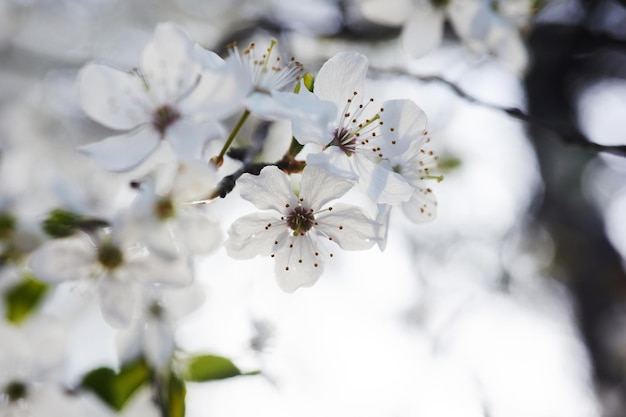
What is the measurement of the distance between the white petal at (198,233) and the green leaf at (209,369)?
0.24m

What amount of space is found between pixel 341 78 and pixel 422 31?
72 cm

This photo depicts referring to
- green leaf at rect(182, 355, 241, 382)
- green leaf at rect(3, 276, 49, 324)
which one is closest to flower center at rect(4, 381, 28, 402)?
green leaf at rect(3, 276, 49, 324)

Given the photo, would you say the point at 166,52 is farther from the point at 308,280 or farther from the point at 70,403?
the point at 70,403

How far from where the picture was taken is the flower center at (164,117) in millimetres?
731

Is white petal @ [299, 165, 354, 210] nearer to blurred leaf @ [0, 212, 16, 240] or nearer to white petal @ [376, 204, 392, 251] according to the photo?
white petal @ [376, 204, 392, 251]

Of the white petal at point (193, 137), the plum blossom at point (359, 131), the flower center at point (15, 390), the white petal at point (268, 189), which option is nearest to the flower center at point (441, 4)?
the plum blossom at point (359, 131)

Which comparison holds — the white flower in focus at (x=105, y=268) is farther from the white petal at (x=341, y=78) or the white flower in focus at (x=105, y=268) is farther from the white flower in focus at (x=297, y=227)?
the white petal at (x=341, y=78)

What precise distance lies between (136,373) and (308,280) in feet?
0.99

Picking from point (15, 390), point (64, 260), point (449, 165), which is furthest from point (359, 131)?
point (449, 165)

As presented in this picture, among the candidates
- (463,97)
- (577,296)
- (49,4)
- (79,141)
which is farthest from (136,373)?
(49,4)

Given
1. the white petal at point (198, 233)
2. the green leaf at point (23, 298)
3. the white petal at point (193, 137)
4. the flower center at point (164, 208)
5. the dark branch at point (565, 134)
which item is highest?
the dark branch at point (565, 134)

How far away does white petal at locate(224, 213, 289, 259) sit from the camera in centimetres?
79

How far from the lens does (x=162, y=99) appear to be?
748 millimetres

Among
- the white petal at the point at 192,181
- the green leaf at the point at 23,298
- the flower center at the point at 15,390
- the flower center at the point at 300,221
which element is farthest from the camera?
the flower center at the point at 15,390
